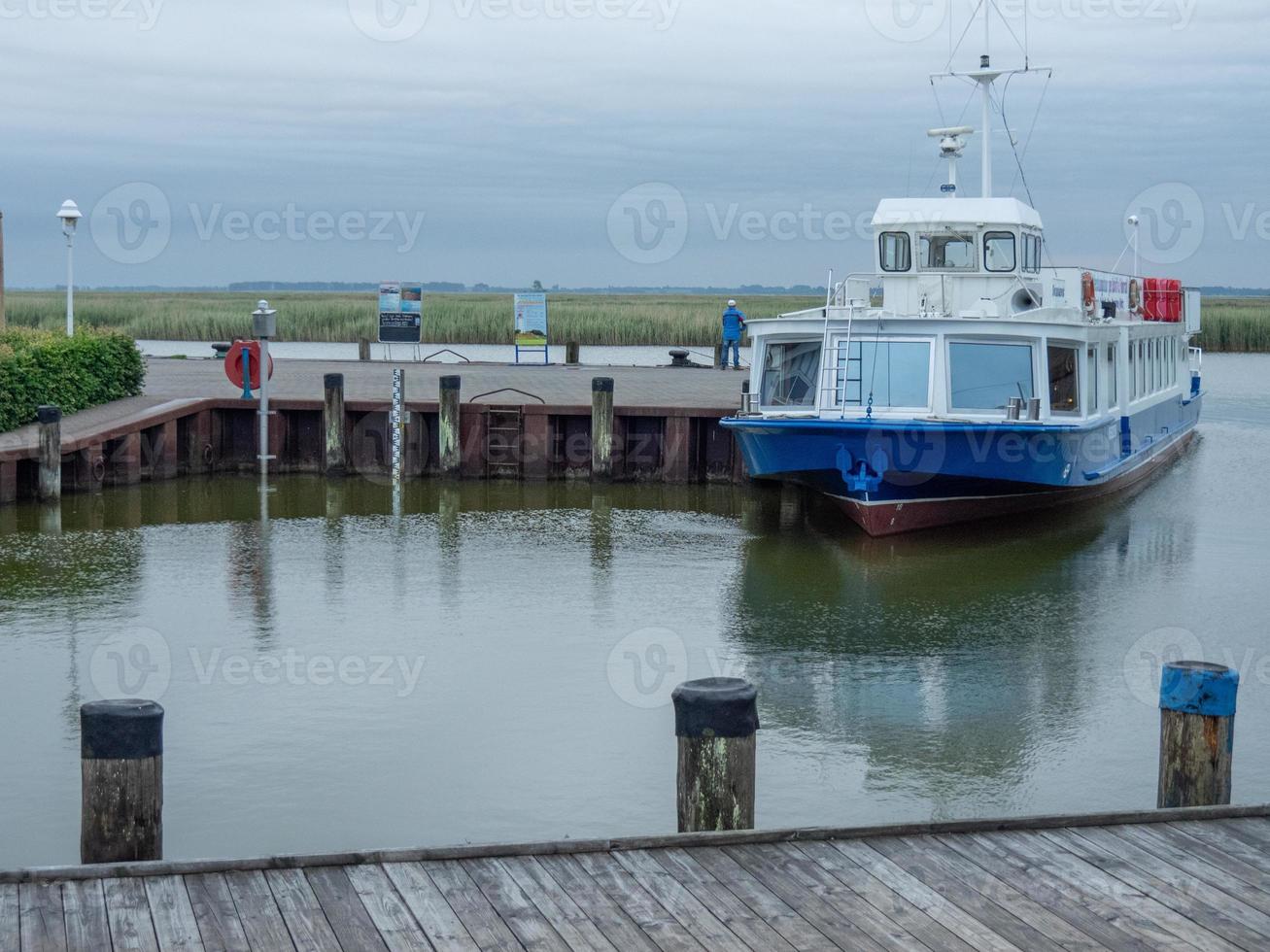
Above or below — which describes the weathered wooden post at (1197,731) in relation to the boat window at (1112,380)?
below

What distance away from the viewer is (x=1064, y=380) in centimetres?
2039

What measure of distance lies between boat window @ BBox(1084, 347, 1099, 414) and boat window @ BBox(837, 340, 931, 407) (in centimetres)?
275

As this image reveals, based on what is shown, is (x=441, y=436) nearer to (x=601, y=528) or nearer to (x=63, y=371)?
(x=601, y=528)

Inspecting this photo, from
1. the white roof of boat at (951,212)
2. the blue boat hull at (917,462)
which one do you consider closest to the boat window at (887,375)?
the blue boat hull at (917,462)

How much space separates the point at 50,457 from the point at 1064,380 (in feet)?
43.0

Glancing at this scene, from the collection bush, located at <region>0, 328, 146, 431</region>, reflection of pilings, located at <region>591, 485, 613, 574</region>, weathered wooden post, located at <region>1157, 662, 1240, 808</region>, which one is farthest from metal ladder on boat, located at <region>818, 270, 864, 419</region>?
weathered wooden post, located at <region>1157, 662, 1240, 808</region>

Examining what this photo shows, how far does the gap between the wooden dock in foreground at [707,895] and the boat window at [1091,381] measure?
14351mm

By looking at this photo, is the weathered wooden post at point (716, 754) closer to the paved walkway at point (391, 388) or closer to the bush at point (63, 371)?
the paved walkway at point (391, 388)

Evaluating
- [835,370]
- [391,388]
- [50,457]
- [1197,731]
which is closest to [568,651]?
[1197,731]

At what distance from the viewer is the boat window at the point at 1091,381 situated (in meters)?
20.9

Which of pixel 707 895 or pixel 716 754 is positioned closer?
pixel 707 895

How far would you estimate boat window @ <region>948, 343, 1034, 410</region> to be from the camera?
19500 millimetres

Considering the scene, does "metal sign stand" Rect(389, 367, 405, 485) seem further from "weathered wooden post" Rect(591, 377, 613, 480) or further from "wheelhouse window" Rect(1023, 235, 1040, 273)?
"wheelhouse window" Rect(1023, 235, 1040, 273)

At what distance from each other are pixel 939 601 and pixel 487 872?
10.4 metres
